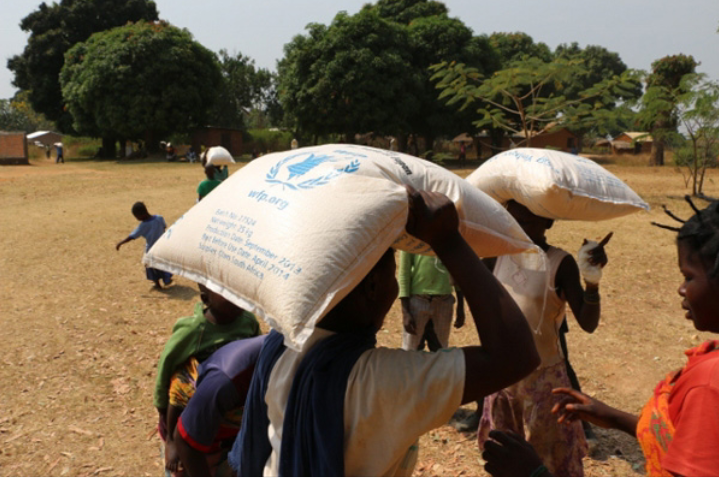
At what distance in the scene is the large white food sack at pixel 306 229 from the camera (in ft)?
4.37

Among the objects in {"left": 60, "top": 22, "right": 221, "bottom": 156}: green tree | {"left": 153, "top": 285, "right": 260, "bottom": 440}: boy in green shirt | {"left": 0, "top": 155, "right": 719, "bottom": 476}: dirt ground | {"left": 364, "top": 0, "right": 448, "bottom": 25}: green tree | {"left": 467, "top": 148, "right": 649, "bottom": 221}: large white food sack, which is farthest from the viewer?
{"left": 364, "top": 0, "right": 448, "bottom": 25}: green tree

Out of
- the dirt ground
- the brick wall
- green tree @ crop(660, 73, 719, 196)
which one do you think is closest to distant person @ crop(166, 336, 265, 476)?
the dirt ground

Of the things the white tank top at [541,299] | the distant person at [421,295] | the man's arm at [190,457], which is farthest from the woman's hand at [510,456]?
the distant person at [421,295]

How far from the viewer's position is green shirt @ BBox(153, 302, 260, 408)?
2378 millimetres

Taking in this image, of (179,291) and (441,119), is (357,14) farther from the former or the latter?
(179,291)

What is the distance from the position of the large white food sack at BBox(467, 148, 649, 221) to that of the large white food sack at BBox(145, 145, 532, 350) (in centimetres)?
126

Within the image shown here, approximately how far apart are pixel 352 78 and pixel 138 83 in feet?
44.9

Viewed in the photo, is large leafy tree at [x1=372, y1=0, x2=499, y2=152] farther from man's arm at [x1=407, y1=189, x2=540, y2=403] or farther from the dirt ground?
man's arm at [x1=407, y1=189, x2=540, y2=403]

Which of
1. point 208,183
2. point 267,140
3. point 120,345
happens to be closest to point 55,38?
point 267,140

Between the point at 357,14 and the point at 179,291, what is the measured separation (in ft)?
83.3

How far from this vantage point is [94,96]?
34156 mm

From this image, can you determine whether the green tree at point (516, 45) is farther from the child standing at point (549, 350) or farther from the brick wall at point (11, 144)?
the child standing at point (549, 350)

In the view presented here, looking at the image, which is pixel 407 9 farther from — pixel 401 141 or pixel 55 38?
pixel 55 38

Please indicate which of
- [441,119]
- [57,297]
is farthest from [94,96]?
[57,297]
